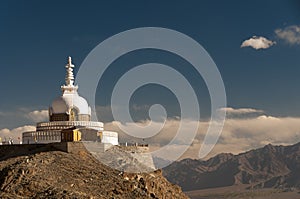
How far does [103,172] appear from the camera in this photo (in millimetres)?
53500

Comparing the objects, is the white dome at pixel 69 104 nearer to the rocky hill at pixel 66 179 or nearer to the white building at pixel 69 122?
the white building at pixel 69 122

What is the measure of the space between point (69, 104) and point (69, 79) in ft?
17.2

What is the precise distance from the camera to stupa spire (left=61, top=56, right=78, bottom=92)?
7562 cm

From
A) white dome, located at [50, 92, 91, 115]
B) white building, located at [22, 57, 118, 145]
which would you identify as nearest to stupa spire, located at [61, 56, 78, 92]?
white building, located at [22, 57, 118, 145]

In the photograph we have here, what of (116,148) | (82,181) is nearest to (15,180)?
(82,181)

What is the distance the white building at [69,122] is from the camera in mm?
65312

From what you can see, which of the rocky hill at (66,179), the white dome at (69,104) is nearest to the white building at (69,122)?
the white dome at (69,104)

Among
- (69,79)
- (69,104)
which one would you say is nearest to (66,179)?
(69,104)

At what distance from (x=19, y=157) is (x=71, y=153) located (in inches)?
227

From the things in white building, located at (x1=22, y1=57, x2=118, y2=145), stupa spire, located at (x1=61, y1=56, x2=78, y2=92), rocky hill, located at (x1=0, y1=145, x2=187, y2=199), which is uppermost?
stupa spire, located at (x1=61, y1=56, x2=78, y2=92)

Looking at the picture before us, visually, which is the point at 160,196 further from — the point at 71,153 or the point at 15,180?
the point at 15,180

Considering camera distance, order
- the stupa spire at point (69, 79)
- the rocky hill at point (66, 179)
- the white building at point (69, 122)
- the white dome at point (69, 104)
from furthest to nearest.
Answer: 1. the stupa spire at point (69, 79)
2. the white dome at point (69, 104)
3. the white building at point (69, 122)
4. the rocky hill at point (66, 179)

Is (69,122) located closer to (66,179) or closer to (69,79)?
(69,79)

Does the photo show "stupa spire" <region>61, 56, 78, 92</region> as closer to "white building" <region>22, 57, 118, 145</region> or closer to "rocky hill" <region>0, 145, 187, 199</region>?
"white building" <region>22, 57, 118, 145</region>
